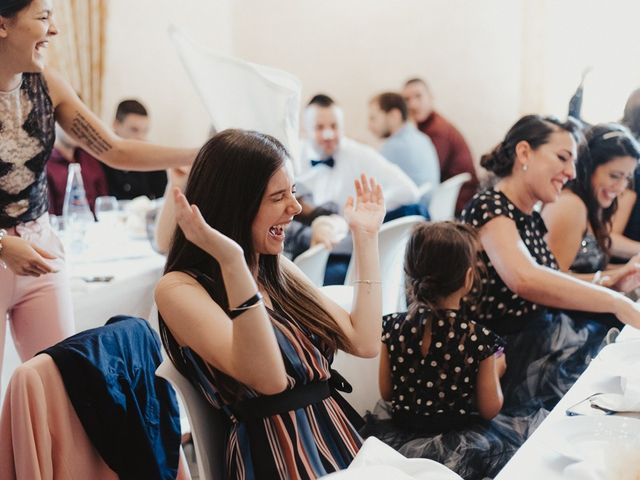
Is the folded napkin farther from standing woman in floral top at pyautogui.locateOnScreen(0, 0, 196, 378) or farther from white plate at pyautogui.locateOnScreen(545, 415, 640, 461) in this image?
standing woman in floral top at pyautogui.locateOnScreen(0, 0, 196, 378)

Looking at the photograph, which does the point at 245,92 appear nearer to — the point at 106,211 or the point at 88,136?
the point at 88,136

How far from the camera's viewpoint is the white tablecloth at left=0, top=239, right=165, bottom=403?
2525 mm

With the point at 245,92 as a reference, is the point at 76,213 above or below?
below

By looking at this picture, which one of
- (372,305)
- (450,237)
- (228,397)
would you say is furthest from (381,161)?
(228,397)

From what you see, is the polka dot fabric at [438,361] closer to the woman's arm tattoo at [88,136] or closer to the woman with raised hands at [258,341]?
the woman with raised hands at [258,341]

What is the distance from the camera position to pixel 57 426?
4.65ft

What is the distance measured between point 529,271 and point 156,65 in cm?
474

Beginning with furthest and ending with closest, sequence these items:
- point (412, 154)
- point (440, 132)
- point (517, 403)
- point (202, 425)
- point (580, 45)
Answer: point (440, 132) < point (580, 45) < point (412, 154) < point (517, 403) < point (202, 425)

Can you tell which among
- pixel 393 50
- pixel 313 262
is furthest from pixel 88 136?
pixel 393 50

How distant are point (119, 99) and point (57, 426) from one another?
513cm

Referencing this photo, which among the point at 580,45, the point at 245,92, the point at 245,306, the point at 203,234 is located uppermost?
the point at 580,45

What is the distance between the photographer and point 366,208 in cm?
178

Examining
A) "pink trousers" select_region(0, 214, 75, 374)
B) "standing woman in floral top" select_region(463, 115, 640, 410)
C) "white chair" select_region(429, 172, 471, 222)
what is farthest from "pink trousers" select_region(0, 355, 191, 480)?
"white chair" select_region(429, 172, 471, 222)

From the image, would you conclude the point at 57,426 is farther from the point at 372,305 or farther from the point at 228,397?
the point at 372,305
